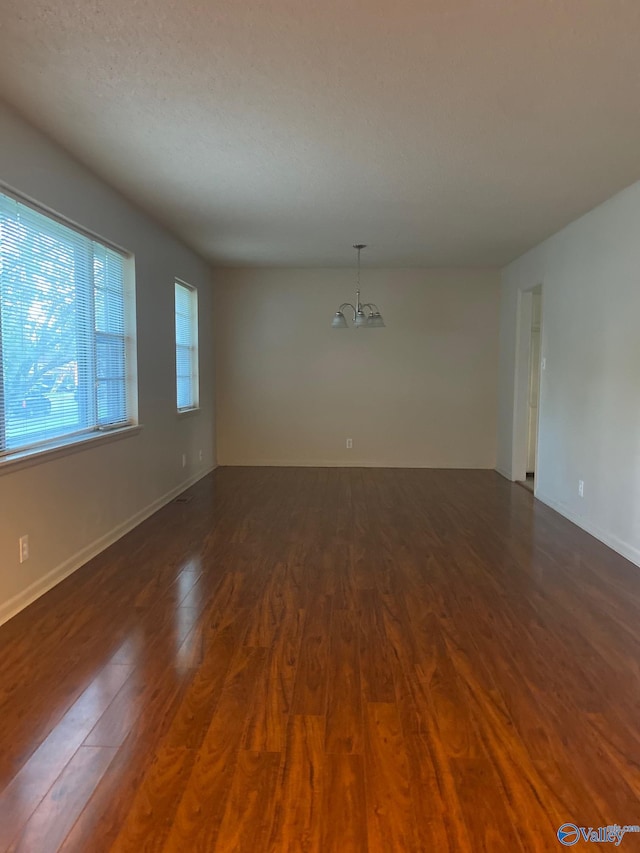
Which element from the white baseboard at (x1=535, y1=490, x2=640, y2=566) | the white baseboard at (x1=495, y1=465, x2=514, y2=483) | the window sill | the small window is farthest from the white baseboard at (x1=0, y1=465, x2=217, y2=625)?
the white baseboard at (x1=495, y1=465, x2=514, y2=483)

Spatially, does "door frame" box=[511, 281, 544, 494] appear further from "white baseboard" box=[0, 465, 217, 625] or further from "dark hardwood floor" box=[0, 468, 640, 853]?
"white baseboard" box=[0, 465, 217, 625]

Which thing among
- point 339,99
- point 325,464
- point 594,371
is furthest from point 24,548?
point 325,464

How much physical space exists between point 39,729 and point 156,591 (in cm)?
127

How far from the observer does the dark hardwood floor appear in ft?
5.40

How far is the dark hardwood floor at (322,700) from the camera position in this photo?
64.8 inches

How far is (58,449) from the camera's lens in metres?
3.39

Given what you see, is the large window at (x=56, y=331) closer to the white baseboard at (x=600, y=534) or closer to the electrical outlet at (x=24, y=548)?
the electrical outlet at (x=24, y=548)

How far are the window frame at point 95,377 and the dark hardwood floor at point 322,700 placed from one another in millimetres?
793

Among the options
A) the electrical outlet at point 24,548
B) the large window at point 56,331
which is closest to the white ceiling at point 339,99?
the large window at point 56,331

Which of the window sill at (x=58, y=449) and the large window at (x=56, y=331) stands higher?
the large window at (x=56, y=331)

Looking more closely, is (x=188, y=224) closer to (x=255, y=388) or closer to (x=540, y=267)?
(x=255, y=388)

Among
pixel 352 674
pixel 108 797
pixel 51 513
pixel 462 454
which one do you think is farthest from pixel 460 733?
pixel 462 454

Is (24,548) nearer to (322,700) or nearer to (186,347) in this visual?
(322,700)

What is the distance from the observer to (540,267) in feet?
19.0
